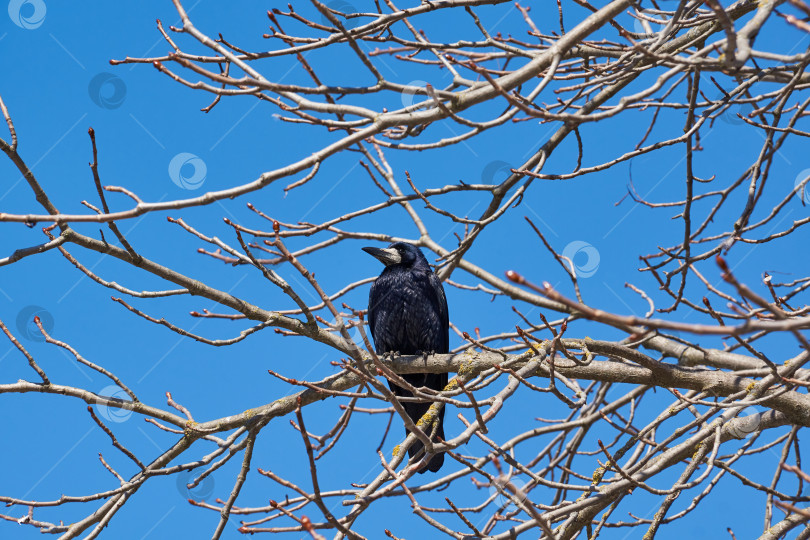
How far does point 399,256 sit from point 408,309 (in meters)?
0.55

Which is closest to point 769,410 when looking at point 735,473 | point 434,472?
point 735,473

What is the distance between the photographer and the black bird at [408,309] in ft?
18.5

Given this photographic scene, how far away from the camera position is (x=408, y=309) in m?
5.68

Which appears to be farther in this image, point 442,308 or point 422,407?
point 442,308

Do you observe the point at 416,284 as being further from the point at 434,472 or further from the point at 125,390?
the point at 125,390

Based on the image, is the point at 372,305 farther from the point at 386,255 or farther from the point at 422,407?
the point at 422,407

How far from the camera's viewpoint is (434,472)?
4.86 meters

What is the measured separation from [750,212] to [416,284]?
274 cm

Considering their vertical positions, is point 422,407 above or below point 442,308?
below

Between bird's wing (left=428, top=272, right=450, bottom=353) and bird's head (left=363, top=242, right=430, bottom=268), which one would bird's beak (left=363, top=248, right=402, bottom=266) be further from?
bird's wing (left=428, top=272, right=450, bottom=353)

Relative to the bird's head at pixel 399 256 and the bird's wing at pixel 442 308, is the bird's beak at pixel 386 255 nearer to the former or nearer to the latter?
the bird's head at pixel 399 256

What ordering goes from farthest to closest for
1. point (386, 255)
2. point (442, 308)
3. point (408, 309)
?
point (386, 255) < point (442, 308) < point (408, 309)

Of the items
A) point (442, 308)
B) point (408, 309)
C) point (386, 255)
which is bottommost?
point (408, 309)

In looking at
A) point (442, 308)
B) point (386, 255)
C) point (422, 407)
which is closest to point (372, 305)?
point (386, 255)
